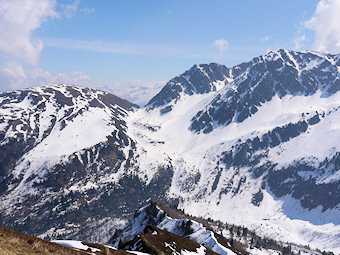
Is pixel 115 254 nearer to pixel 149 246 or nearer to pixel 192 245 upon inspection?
pixel 149 246

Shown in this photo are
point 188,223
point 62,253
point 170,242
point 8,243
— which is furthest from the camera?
point 188,223

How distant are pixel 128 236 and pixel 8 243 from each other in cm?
17972

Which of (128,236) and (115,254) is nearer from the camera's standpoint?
(115,254)

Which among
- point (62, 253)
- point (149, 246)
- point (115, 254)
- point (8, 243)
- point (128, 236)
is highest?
point (8, 243)

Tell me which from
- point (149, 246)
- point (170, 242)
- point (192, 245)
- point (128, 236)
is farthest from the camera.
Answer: point (128, 236)

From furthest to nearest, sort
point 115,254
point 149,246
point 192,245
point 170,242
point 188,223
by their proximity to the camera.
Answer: point 188,223
point 192,245
point 170,242
point 149,246
point 115,254

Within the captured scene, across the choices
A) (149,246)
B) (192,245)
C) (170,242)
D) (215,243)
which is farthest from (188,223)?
(149,246)

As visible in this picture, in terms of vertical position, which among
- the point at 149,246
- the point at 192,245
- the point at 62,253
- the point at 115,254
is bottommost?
the point at 192,245

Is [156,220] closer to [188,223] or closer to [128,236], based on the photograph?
[128,236]

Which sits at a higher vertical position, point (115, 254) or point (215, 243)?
point (115, 254)

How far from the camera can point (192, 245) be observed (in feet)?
366

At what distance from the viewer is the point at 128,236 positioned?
619 feet

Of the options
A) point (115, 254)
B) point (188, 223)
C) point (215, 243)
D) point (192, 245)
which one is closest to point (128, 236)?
point (188, 223)

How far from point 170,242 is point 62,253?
3359 inches
